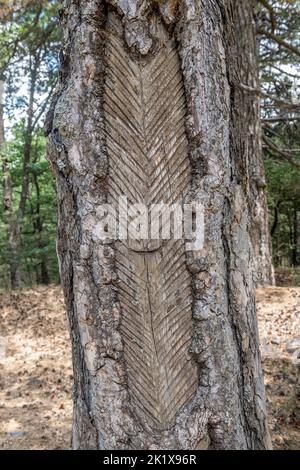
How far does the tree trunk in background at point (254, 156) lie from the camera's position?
585 cm

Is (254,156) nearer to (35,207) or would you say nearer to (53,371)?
(53,371)

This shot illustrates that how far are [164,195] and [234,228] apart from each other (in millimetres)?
303

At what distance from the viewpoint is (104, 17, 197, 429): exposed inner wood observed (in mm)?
1588

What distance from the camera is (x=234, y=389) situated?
1.64 m

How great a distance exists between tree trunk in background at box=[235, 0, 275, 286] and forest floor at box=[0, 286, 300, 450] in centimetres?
45

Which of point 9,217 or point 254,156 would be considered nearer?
point 254,156

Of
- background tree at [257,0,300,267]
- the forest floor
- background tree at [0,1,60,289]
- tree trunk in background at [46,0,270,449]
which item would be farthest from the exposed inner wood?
background tree at [0,1,60,289]

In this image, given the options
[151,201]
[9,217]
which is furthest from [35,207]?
[151,201]

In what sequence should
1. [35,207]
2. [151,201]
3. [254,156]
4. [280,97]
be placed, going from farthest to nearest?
[35,207] < [280,97] < [254,156] < [151,201]

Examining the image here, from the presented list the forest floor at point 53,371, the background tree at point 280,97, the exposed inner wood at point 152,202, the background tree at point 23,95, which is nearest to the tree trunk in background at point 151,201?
the exposed inner wood at point 152,202

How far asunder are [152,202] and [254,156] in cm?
487

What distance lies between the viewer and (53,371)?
4.73m
